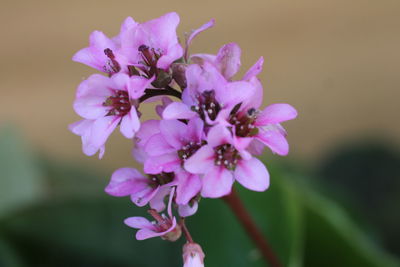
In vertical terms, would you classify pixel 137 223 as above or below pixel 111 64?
below

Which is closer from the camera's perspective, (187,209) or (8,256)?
(187,209)

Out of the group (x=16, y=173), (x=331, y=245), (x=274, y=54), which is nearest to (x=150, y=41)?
(x=331, y=245)

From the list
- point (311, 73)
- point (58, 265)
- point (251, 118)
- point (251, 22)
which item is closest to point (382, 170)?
point (311, 73)

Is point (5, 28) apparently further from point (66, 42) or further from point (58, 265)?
point (58, 265)

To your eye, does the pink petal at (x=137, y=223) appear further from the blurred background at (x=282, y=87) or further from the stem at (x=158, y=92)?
the blurred background at (x=282, y=87)

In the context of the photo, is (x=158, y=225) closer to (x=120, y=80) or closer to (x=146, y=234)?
(x=146, y=234)

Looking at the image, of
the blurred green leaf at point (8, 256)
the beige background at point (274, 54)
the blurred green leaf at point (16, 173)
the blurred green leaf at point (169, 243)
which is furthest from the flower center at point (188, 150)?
the beige background at point (274, 54)
